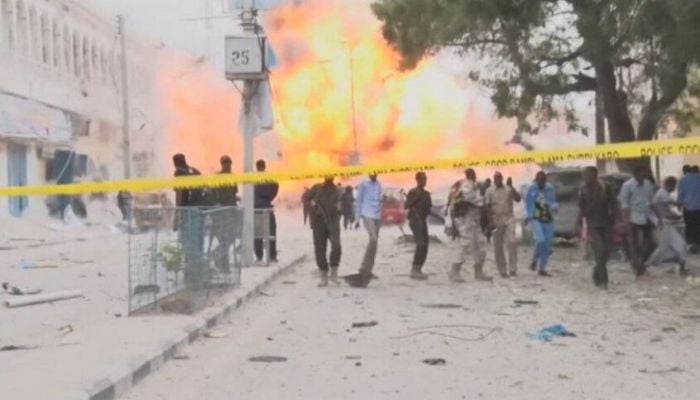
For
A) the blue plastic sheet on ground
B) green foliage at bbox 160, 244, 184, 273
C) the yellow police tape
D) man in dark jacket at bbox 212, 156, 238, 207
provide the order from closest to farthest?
the blue plastic sheet on ground < the yellow police tape < green foliage at bbox 160, 244, 184, 273 < man in dark jacket at bbox 212, 156, 238, 207

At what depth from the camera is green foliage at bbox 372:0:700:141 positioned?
56.8ft

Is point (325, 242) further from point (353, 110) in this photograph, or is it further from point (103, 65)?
point (103, 65)

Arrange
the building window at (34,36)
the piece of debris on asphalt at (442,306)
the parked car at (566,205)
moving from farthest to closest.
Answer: the building window at (34,36), the parked car at (566,205), the piece of debris on asphalt at (442,306)

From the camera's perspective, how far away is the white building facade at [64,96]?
3234 centimetres

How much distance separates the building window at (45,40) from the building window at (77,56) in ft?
9.53

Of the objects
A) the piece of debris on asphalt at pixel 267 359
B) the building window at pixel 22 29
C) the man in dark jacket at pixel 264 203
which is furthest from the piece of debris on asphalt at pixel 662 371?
the building window at pixel 22 29

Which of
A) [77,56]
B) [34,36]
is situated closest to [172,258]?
[34,36]

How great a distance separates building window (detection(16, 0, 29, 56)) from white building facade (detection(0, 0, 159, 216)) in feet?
0.11

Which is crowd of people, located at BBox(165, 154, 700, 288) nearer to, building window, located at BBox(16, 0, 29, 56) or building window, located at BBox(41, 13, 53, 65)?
building window, located at BBox(16, 0, 29, 56)

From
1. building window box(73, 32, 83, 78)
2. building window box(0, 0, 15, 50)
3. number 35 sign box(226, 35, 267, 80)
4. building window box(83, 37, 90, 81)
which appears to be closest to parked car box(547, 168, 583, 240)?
number 35 sign box(226, 35, 267, 80)

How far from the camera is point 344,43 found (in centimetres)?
2255

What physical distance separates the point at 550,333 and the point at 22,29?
92.3 ft

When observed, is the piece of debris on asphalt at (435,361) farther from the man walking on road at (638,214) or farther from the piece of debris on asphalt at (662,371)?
the man walking on road at (638,214)

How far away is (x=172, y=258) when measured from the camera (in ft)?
36.0
